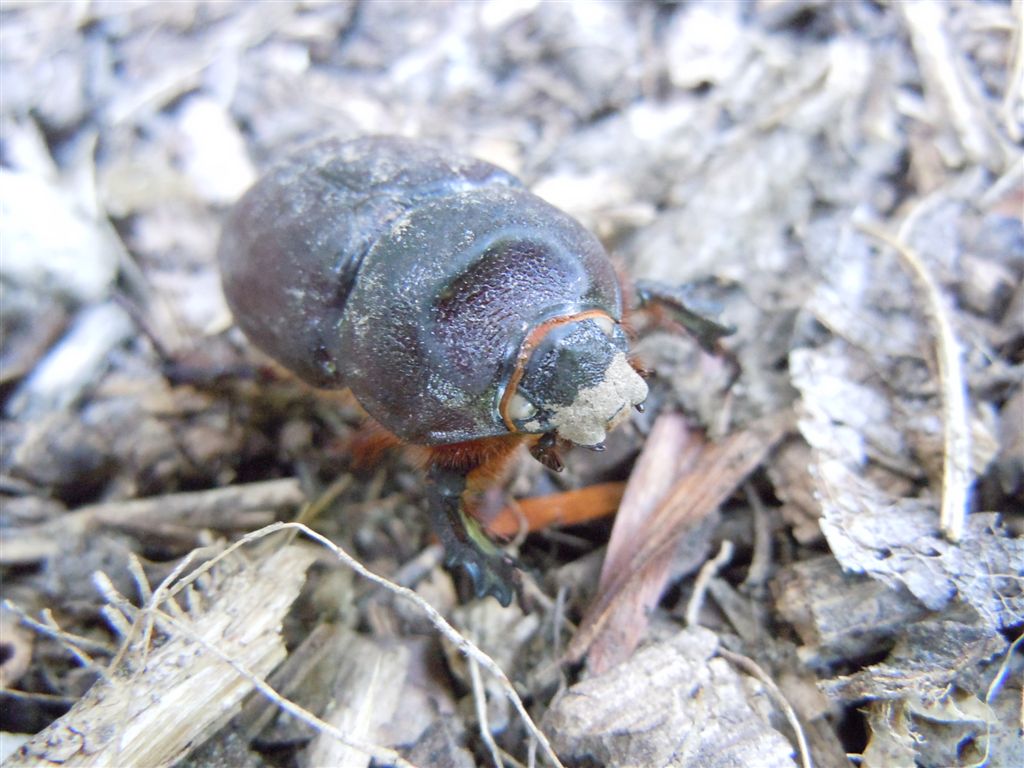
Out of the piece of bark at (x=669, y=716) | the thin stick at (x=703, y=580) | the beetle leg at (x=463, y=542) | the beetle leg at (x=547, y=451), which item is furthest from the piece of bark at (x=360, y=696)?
the thin stick at (x=703, y=580)

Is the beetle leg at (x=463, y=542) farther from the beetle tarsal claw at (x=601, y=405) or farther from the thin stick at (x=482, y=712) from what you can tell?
the beetle tarsal claw at (x=601, y=405)

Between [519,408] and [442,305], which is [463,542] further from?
[442,305]

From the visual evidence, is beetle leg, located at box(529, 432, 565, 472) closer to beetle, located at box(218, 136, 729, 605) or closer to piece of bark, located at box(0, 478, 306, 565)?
beetle, located at box(218, 136, 729, 605)

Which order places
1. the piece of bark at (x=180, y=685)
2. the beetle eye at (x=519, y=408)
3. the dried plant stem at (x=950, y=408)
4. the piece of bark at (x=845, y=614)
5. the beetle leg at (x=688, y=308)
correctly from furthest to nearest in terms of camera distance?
the beetle leg at (x=688, y=308)
the dried plant stem at (x=950, y=408)
the piece of bark at (x=845, y=614)
the beetle eye at (x=519, y=408)
the piece of bark at (x=180, y=685)

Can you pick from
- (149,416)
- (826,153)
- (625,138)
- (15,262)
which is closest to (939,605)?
(826,153)

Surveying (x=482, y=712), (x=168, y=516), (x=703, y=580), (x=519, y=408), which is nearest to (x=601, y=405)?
(x=519, y=408)

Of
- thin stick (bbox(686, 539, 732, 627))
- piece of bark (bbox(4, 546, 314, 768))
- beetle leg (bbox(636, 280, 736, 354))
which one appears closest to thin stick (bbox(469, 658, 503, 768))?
piece of bark (bbox(4, 546, 314, 768))
